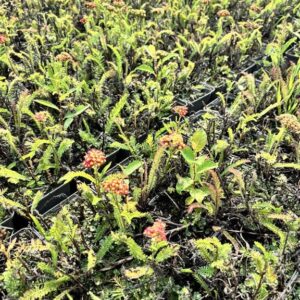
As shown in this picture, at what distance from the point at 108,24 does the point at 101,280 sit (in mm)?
2573

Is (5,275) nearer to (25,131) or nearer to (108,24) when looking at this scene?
(25,131)

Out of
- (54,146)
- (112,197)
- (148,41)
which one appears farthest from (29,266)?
(148,41)

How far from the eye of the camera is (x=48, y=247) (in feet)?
6.56

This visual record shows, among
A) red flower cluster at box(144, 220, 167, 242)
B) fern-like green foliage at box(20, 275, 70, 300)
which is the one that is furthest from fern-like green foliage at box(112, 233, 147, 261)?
fern-like green foliage at box(20, 275, 70, 300)

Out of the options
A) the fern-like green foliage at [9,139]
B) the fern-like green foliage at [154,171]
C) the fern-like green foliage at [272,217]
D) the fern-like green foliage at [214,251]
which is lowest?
the fern-like green foliage at [272,217]

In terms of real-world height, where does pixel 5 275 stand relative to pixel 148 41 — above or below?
below

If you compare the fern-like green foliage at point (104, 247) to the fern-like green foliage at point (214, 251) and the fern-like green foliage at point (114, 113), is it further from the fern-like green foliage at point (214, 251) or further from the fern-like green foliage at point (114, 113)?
the fern-like green foliage at point (114, 113)

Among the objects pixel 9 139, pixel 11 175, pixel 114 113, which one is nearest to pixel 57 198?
pixel 11 175

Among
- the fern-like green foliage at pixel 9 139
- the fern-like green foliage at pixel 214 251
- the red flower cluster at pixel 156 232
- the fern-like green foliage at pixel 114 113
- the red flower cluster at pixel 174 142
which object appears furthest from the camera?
the fern-like green foliage at pixel 114 113

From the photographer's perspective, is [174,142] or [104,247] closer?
[104,247]

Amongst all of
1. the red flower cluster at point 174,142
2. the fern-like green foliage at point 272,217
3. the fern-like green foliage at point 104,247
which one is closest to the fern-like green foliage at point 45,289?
the fern-like green foliage at point 104,247

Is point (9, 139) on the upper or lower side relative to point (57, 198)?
upper

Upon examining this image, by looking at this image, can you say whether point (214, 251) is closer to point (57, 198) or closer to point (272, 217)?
point (272, 217)

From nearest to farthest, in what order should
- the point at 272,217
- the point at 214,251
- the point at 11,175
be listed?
the point at 214,251, the point at 272,217, the point at 11,175
